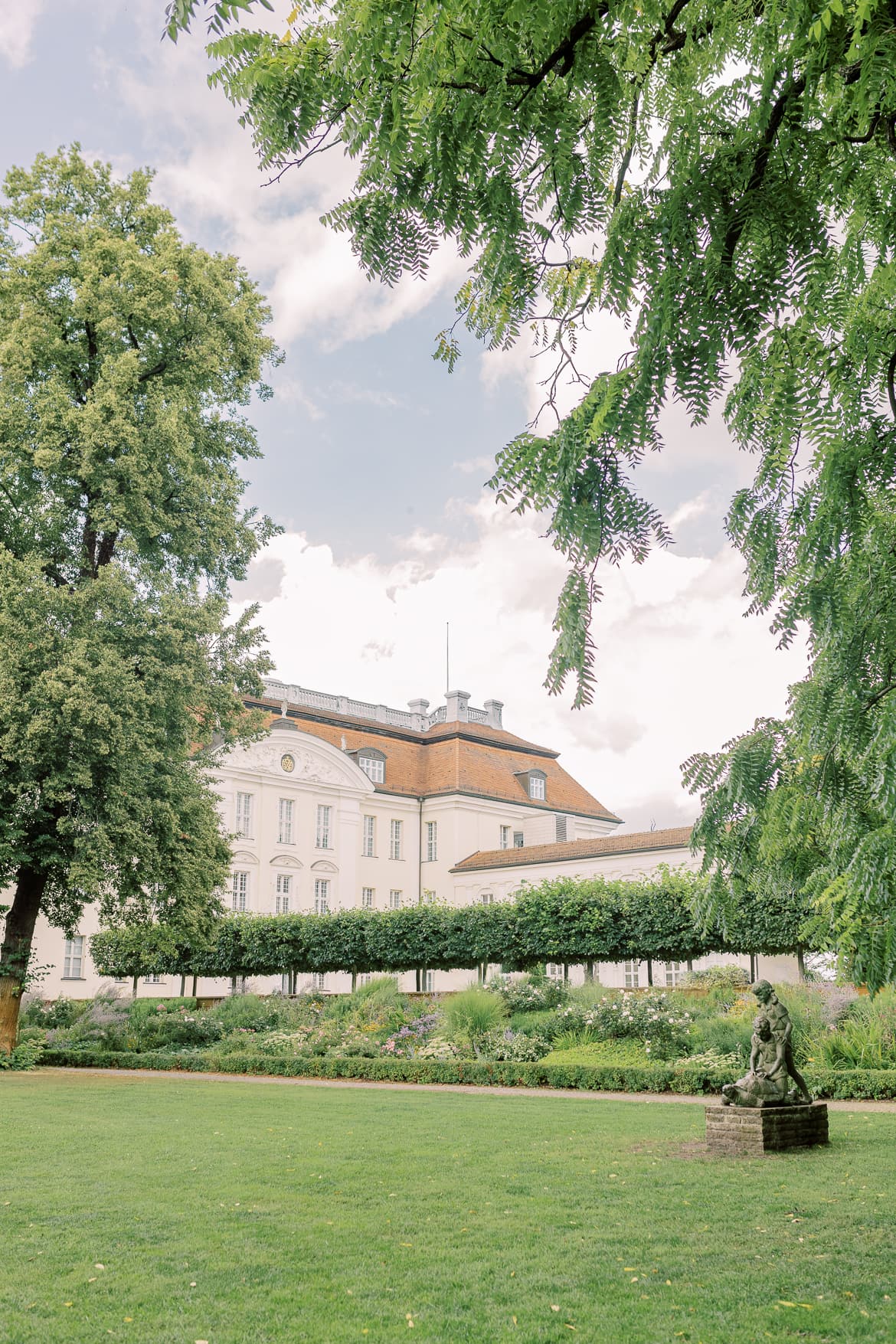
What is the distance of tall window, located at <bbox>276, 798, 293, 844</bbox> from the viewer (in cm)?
4009

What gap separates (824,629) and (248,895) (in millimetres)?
37610

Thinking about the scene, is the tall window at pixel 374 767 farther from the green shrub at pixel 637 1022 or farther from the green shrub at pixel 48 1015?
the green shrub at pixel 637 1022

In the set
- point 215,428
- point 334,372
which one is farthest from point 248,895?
point 334,372

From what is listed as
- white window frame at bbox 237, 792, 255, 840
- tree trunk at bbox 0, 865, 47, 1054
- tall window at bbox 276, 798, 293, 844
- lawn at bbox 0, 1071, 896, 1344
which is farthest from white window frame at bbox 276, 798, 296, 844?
lawn at bbox 0, 1071, 896, 1344

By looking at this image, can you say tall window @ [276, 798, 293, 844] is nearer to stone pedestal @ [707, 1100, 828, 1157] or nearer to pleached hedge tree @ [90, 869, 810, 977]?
pleached hedge tree @ [90, 869, 810, 977]

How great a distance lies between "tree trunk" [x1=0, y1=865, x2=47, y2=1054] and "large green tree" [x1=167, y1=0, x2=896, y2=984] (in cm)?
1795

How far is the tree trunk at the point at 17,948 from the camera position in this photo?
18.7 meters

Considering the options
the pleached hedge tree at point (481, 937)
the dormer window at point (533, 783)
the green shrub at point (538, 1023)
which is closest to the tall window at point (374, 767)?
the dormer window at point (533, 783)

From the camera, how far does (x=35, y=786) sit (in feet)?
55.5

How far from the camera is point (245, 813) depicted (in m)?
39.0

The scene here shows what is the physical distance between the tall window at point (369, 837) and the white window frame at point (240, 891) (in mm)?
6283

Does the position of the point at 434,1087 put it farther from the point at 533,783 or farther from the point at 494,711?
the point at 494,711

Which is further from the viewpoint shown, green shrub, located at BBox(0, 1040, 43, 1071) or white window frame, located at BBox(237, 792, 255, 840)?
white window frame, located at BBox(237, 792, 255, 840)

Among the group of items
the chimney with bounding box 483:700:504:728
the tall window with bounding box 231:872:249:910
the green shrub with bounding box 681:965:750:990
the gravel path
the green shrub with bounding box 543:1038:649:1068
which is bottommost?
the gravel path
